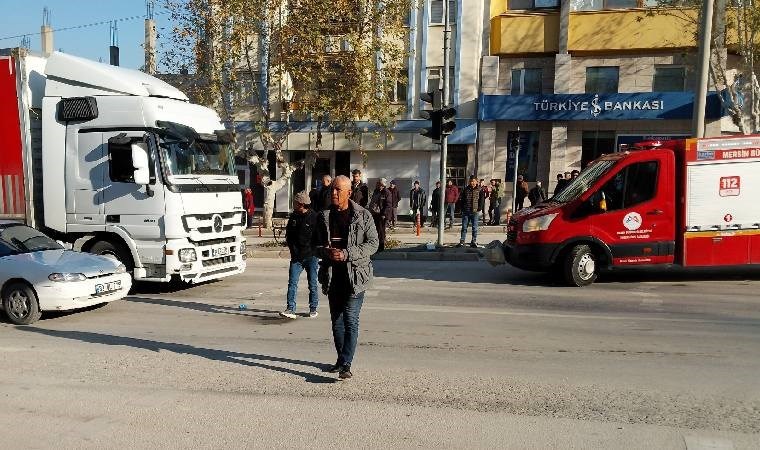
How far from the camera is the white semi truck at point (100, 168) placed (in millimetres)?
Answer: 9281

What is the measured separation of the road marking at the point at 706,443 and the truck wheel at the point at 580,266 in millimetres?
6368

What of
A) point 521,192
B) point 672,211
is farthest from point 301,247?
point 521,192

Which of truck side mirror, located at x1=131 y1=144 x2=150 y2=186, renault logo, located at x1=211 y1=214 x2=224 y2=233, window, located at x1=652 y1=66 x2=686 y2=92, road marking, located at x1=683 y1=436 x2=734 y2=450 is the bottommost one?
road marking, located at x1=683 y1=436 x2=734 y2=450

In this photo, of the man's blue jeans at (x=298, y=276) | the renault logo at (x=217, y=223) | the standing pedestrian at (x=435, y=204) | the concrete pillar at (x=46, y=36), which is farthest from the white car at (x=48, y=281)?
the concrete pillar at (x=46, y=36)

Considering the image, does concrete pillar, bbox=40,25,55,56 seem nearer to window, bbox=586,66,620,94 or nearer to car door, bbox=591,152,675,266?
window, bbox=586,66,620,94

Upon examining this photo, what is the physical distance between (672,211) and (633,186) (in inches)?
31.7

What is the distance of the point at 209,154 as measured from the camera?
10211mm

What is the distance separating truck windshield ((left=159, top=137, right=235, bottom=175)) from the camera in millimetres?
9398

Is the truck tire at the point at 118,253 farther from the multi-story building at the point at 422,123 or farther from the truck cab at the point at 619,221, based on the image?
the multi-story building at the point at 422,123

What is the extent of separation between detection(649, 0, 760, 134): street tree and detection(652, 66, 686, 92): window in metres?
1.45

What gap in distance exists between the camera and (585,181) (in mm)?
10852

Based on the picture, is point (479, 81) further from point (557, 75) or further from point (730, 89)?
point (730, 89)

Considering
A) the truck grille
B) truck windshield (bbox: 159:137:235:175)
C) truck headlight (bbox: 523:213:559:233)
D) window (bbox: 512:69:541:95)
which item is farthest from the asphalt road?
window (bbox: 512:69:541:95)

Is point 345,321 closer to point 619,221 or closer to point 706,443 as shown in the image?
point 706,443
